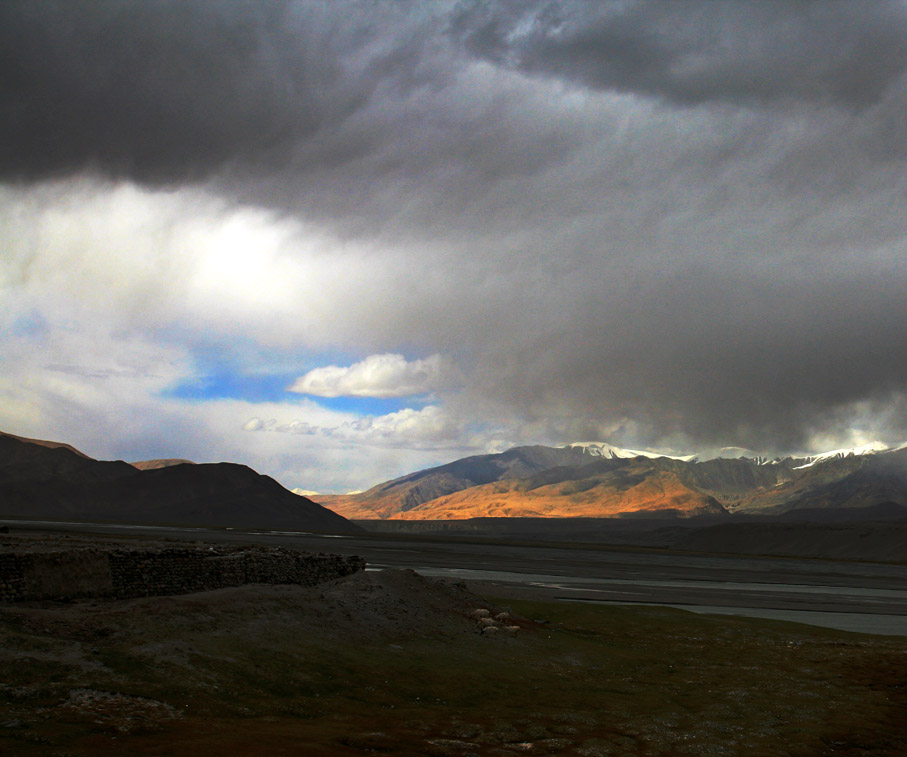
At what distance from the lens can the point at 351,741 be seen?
1457 centimetres

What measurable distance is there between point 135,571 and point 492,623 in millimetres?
13500

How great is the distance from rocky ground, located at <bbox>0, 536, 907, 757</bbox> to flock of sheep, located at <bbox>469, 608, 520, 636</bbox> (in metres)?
0.15

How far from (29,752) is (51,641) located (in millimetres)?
6166

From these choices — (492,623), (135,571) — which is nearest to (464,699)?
(492,623)

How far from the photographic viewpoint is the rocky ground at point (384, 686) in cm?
1452

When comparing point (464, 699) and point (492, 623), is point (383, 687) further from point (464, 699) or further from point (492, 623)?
point (492, 623)

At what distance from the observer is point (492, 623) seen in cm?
3011

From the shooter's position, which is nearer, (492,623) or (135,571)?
(135,571)

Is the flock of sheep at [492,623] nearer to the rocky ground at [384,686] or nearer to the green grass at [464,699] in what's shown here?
the rocky ground at [384,686]

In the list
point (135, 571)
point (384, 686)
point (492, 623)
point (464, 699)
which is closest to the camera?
point (464, 699)

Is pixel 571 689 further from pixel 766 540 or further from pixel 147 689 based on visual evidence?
pixel 766 540

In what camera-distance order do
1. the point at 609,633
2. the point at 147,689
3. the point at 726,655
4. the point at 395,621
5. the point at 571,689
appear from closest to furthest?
the point at 147,689
the point at 571,689
the point at 395,621
the point at 726,655
the point at 609,633

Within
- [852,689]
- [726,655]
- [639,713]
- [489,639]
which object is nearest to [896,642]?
[726,655]

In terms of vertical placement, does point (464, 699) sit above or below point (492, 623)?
below
